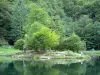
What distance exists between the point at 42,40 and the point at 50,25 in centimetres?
1549

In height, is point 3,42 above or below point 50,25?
below

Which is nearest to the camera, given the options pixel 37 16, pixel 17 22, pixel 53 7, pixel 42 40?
pixel 42 40

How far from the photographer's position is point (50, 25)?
242 feet

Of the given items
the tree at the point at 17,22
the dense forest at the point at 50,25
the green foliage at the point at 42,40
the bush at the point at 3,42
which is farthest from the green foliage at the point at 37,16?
the bush at the point at 3,42

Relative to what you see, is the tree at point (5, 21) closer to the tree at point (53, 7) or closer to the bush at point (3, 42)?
the bush at point (3, 42)

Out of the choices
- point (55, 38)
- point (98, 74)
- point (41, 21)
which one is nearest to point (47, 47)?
point (55, 38)

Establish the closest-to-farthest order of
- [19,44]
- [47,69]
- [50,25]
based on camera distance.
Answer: [47,69], [19,44], [50,25]

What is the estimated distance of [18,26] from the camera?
3012 inches

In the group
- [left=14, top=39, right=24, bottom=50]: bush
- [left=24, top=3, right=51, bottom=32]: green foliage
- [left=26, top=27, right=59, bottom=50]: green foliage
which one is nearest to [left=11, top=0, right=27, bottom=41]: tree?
[left=24, top=3, right=51, bottom=32]: green foliage

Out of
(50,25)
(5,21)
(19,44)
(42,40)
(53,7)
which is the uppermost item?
(53,7)

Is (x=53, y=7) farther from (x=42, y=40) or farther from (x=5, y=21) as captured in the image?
(x=42, y=40)

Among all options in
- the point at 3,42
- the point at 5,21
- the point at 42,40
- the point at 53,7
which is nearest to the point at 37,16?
the point at 42,40

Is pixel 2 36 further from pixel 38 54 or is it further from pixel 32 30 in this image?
pixel 38 54

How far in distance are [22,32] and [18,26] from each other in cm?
220
